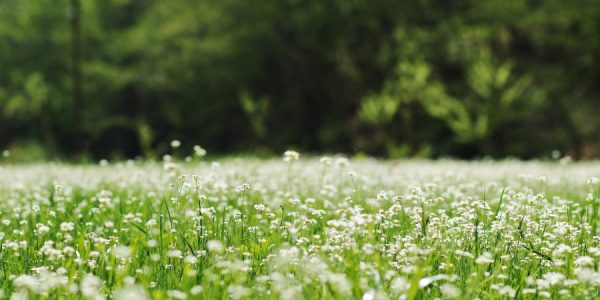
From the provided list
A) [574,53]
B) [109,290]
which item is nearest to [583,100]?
[574,53]

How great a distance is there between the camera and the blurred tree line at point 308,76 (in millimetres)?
26578

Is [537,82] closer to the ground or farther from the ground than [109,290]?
farther from the ground

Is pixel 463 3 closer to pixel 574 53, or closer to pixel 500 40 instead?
pixel 500 40

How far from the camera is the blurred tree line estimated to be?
26.6m

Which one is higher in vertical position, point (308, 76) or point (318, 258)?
point (308, 76)

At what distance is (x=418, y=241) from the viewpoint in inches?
187

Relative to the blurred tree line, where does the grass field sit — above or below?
below

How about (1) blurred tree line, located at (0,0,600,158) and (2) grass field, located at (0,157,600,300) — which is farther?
(1) blurred tree line, located at (0,0,600,158)

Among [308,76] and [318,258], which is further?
[308,76]

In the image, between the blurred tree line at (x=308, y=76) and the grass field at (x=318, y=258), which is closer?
the grass field at (x=318, y=258)

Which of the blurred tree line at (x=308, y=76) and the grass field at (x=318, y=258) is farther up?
the blurred tree line at (x=308, y=76)

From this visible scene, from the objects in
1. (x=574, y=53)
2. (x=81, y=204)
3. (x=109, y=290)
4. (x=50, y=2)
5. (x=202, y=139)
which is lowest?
(x=109, y=290)

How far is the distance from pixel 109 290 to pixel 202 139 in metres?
31.9

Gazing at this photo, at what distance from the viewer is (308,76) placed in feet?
106
